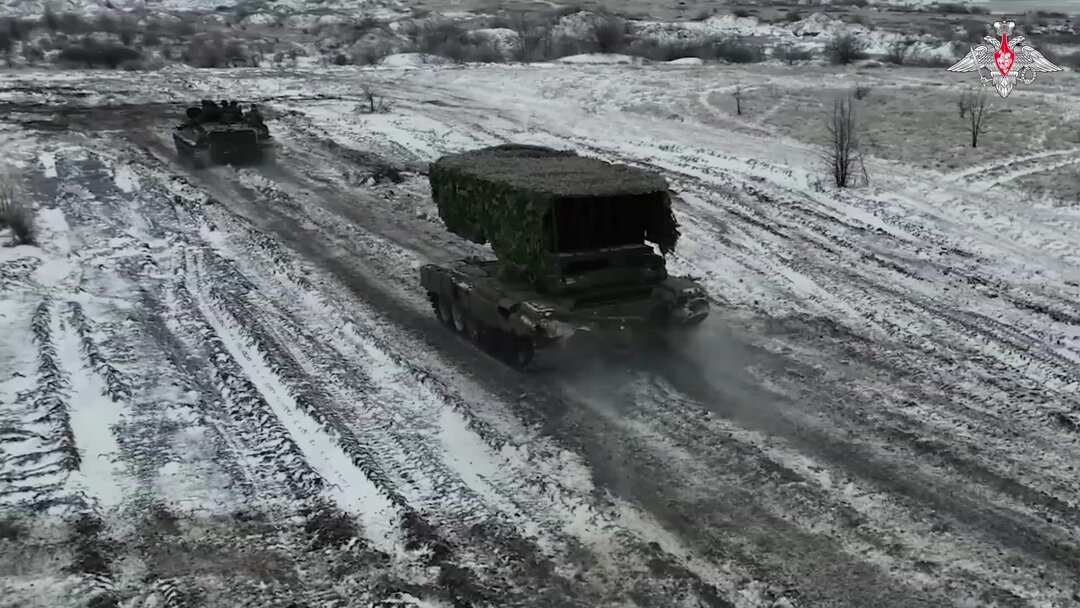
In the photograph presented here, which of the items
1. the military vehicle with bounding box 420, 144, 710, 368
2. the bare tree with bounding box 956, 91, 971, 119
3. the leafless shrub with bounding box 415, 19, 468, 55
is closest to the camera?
the military vehicle with bounding box 420, 144, 710, 368

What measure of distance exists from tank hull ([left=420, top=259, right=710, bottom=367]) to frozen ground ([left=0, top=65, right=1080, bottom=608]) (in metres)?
0.45

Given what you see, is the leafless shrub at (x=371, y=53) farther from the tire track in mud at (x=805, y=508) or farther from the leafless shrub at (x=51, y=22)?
the tire track in mud at (x=805, y=508)

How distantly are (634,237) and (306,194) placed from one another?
444 inches

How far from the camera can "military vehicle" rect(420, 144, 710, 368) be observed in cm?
1077

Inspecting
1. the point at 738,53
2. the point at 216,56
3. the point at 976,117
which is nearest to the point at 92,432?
the point at 976,117

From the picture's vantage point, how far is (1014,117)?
2559cm

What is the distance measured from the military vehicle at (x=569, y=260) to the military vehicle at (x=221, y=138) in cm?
1347

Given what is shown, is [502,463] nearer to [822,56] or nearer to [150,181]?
[150,181]

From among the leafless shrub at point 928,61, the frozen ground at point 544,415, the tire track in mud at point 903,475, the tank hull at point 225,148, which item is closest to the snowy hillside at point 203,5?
the leafless shrub at point 928,61

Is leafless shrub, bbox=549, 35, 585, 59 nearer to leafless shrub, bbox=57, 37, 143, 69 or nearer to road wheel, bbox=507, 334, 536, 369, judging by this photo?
leafless shrub, bbox=57, 37, 143, 69

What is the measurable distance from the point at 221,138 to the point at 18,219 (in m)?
7.21

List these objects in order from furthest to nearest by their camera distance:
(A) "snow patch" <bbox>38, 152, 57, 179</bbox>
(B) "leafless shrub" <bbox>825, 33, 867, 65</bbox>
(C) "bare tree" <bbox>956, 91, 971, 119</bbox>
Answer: (B) "leafless shrub" <bbox>825, 33, 867, 65</bbox>, (C) "bare tree" <bbox>956, 91, 971, 119</bbox>, (A) "snow patch" <bbox>38, 152, 57, 179</bbox>

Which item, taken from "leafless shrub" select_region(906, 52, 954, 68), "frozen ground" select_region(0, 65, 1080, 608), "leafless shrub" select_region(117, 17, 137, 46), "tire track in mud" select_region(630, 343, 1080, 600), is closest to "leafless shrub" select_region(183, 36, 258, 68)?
"leafless shrub" select_region(117, 17, 137, 46)

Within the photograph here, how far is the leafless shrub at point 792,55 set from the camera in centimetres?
4363
